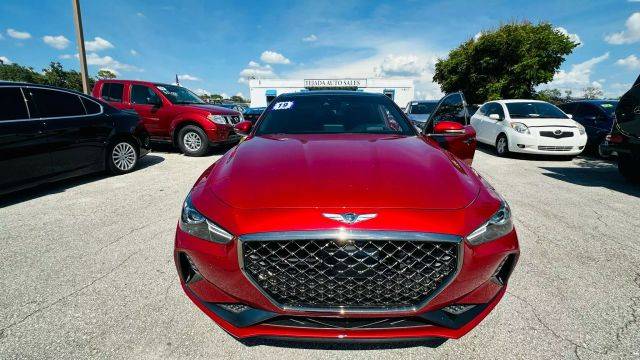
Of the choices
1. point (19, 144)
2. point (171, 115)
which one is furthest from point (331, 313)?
point (171, 115)

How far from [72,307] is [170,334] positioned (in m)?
0.79

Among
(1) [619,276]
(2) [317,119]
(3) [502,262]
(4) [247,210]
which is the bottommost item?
(1) [619,276]

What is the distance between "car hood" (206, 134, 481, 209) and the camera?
4.91ft

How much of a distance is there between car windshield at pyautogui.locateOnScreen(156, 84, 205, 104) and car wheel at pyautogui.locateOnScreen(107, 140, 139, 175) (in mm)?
2269

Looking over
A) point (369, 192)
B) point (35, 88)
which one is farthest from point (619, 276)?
point (35, 88)

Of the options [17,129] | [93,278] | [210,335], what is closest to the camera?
[210,335]

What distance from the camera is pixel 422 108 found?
11.1m

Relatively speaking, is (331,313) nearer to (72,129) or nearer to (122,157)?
(72,129)

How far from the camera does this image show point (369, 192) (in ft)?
5.05

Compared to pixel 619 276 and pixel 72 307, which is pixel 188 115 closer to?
pixel 72 307

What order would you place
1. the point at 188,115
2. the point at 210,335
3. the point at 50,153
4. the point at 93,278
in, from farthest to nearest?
the point at 188,115, the point at 50,153, the point at 93,278, the point at 210,335

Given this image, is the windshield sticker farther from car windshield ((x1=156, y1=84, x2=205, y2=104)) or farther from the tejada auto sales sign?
the tejada auto sales sign

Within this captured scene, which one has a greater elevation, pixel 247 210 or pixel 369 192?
pixel 369 192

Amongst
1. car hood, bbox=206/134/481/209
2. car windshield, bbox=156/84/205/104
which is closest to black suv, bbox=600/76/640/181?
car hood, bbox=206/134/481/209
